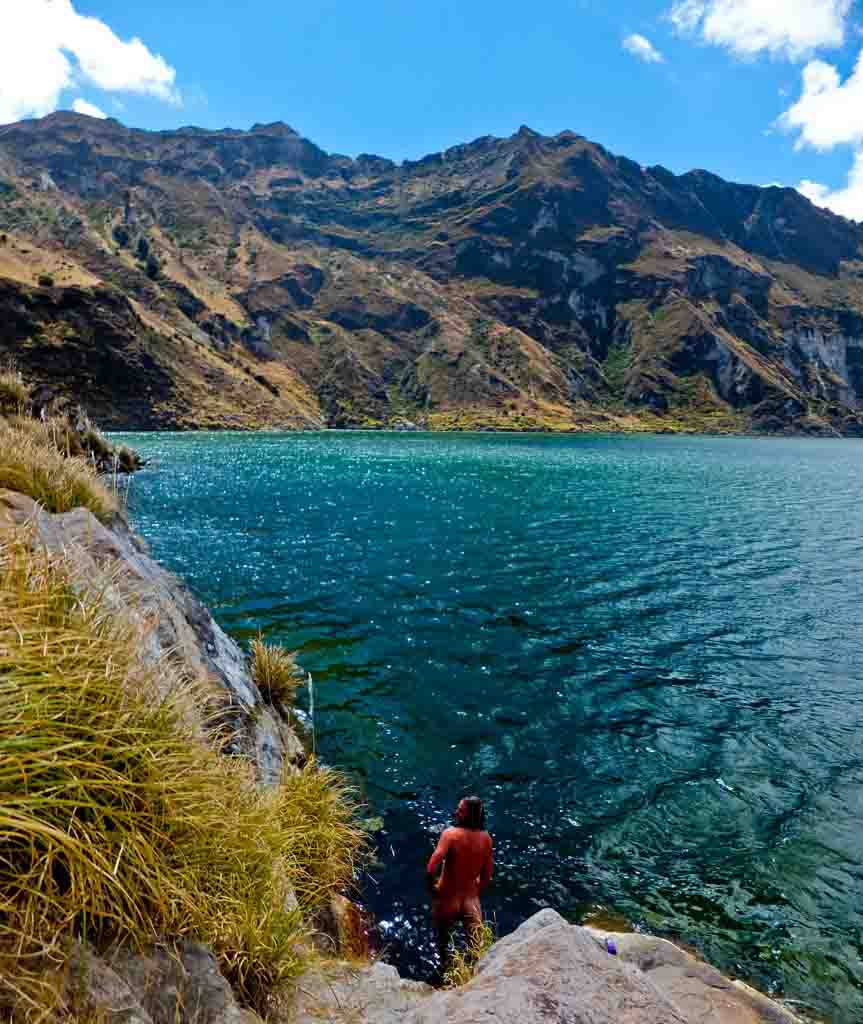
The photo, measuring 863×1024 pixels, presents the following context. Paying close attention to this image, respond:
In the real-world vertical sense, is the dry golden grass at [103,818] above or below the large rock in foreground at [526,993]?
above

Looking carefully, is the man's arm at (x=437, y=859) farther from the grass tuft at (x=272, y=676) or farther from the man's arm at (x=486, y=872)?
the grass tuft at (x=272, y=676)

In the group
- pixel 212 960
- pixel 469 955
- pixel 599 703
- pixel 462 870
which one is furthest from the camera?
pixel 599 703

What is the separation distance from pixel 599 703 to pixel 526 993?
11583 millimetres

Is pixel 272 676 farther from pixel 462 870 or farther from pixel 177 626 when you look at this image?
pixel 462 870

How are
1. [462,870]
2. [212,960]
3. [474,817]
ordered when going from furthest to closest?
[474,817] → [462,870] → [212,960]

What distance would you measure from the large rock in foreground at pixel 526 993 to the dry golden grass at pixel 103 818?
0.88 m

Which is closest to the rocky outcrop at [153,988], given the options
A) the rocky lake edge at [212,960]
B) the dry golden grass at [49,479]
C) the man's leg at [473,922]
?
the rocky lake edge at [212,960]

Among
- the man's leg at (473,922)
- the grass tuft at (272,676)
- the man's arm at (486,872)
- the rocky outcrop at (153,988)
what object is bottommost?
the man's leg at (473,922)

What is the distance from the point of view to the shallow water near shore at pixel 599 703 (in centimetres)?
873

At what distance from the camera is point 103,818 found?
9.76 feet

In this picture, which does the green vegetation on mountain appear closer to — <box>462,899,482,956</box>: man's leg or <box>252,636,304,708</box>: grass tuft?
<box>462,899,482,956</box>: man's leg

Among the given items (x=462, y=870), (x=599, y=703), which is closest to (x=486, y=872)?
(x=462, y=870)

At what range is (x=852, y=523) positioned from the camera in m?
43.3

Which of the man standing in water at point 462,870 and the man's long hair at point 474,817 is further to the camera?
the man's long hair at point 474,817
